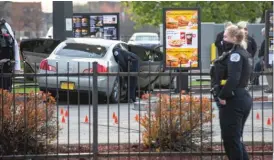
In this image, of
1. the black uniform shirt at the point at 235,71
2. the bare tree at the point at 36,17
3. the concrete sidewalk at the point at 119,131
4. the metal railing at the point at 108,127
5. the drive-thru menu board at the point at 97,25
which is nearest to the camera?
the black uniform shirt at the point at 235,71

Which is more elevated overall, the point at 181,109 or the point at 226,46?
the point at 226,46

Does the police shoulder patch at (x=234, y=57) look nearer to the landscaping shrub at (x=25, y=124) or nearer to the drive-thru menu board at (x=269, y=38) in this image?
the landscaping shrub at (x=25, y=124)

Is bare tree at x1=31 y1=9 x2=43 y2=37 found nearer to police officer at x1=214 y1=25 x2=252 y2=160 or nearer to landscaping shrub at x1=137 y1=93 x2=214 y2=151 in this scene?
landscaping shrub at x1=137 y1=93 x2=214 y2=151

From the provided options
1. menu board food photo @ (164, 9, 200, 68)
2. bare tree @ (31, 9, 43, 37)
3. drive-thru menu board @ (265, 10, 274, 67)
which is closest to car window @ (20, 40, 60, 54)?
menu board food photo @ (164, 9, 200, 68)

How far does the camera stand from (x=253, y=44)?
1438 centimetres

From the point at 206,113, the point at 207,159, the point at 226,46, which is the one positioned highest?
the point at 226,46

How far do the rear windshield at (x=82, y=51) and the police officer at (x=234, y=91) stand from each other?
797 cm

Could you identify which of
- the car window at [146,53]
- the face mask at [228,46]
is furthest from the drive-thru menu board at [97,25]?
the face mask at [228,46]

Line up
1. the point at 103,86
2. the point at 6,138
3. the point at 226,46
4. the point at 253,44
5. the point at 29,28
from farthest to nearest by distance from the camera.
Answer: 1. the point at 29,28
2. the point at 253,44
3. the point at 103,86
4. the point at 6,138
5. the point at 226,46

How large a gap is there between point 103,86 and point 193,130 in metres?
5.07

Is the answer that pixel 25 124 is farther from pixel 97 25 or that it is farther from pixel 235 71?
pixel 97 25

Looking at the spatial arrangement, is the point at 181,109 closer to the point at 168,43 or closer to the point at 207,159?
the point at 207,159

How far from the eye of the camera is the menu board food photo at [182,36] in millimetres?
14453

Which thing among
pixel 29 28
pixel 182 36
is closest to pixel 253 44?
pixel 182 36
